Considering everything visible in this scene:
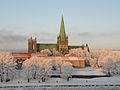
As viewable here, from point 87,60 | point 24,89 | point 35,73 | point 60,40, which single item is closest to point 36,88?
point 24,89

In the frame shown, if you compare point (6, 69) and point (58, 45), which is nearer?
point (6, 69)

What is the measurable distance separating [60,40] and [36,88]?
308 ft

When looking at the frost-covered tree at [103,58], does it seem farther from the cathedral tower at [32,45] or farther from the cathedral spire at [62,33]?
the cathedral tower at [32,45]

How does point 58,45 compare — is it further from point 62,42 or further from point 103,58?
point 103,58

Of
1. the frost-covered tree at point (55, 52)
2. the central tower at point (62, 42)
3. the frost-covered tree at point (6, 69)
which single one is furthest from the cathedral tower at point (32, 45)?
the frost-covered tree at point (6, 69)

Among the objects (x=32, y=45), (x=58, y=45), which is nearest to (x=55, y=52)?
(x=58, y=45)

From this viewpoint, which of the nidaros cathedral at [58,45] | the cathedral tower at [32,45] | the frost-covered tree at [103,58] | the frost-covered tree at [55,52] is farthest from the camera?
the cathedral tower at [32,45]

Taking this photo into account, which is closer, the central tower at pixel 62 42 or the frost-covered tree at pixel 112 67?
the frost-covered tree at pixel 112 67

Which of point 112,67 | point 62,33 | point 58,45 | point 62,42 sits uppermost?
point 62,33

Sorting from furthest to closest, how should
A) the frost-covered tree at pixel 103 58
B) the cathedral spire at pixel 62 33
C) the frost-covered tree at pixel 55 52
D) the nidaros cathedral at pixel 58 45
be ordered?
the nidaros cathedral at pixel 58 45 → the cathedral spire at pixel 62 33 → the frost-covered tree at pixel 55 52 → the frost-covered tree at pixel 103 58

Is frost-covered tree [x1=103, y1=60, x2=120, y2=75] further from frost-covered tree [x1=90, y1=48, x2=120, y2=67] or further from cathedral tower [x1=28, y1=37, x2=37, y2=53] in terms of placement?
cathedral tower [x1=28, y1=37, x2=37, y2=53]

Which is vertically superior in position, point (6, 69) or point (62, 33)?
point (62, 33)

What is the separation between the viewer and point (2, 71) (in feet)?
160

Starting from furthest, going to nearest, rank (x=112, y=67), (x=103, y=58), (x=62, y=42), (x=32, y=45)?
(x=32, y=45) < (x=62, y=42) < (x=103, y=58) < (x=112, y=67)
